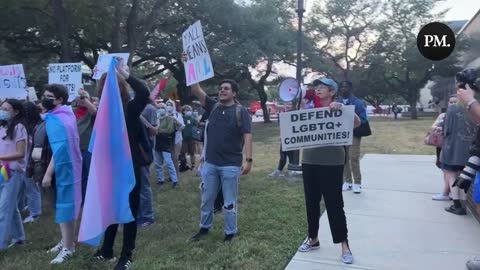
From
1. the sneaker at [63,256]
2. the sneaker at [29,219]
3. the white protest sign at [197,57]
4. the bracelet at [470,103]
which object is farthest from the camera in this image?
the sneaker at [29,219]

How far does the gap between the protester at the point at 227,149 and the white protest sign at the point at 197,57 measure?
0.25m

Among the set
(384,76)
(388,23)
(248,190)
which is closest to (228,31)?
(248,190)

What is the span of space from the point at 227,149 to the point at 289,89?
12.4 feet

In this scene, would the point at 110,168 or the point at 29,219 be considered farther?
the point at 29,219

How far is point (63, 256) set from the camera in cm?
418

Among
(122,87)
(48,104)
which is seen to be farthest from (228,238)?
(48,104)

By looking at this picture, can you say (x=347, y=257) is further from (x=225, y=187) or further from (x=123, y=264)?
(x=123, y=264)

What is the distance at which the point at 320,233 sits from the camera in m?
4.89

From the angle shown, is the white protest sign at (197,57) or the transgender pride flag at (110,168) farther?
the white protest sign at (197,57)

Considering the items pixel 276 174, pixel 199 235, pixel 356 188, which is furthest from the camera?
pixel 276 174

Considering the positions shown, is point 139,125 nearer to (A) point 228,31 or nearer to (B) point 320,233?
(B) point 320,233

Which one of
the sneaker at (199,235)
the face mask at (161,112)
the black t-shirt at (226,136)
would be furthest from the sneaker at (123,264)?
the face mask at (161,112)

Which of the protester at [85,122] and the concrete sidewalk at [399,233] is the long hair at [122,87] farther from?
the concrete sidewalk at [399,233]

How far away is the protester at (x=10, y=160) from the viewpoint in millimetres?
4461
